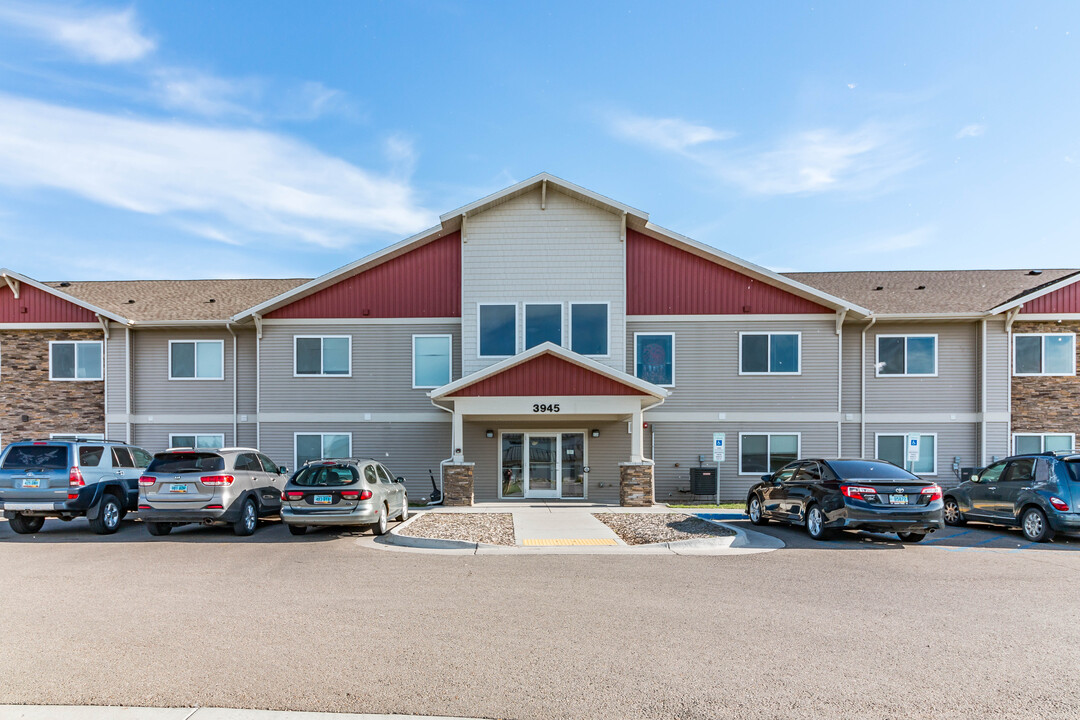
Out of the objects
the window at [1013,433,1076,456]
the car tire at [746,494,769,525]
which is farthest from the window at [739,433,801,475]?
the window at [1013,433,1076,456]

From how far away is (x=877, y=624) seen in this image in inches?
283

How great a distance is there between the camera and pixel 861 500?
12438mm

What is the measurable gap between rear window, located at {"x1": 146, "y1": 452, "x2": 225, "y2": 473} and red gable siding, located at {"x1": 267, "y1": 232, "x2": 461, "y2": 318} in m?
9.00

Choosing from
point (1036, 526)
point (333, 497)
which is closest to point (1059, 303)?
point (1036, 526)

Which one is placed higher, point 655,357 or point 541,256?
point 541,256

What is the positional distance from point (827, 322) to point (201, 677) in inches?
782

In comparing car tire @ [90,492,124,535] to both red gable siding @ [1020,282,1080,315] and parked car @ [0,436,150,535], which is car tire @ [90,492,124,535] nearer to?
parked car @ [0,436,150,535]

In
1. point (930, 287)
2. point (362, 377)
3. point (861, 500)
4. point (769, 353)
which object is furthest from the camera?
point (930, 287)

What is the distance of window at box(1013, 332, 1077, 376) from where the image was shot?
21.8 meters

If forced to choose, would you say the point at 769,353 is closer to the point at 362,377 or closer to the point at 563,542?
the point at 563,542

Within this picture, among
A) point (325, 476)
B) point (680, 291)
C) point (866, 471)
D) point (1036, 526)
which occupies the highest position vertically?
point (680, 291)

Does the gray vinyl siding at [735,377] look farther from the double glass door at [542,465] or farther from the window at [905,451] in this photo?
the double glass door at [542,465]

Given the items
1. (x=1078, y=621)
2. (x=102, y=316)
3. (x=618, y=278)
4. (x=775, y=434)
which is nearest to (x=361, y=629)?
(x=1078, y=621)

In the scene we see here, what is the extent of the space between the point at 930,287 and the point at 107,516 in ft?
79.6
